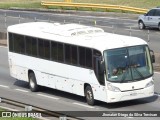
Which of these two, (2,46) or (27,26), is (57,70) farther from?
(2,46)

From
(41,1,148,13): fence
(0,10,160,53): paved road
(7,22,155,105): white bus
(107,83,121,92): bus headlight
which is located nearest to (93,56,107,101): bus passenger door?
(7,22,155,105): white bus

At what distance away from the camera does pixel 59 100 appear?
77.6ft

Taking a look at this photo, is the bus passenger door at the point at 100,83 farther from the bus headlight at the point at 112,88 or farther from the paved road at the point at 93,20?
the paved road at the point at 93,20

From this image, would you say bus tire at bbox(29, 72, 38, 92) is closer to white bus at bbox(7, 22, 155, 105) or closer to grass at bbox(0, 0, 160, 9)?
white bus at bbox(7, 22, 155, 105)

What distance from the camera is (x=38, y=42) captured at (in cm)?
2559

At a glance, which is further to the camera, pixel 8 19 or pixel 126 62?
pixel 8 19

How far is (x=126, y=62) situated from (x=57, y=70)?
136 inches

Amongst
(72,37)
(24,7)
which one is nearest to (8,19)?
(24,7)

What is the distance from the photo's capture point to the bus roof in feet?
72.1

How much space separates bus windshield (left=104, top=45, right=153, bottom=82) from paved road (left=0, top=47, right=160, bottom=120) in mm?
973

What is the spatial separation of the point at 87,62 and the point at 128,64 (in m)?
1.50

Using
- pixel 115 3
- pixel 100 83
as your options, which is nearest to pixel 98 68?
pixel 100 83

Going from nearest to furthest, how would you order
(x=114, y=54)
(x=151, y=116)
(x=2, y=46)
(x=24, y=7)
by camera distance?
(x=151, y=116) < (x=114, y=54) < (x=2, y=46) < (x=24, y=7)

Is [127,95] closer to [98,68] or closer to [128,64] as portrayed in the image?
[128,64]
